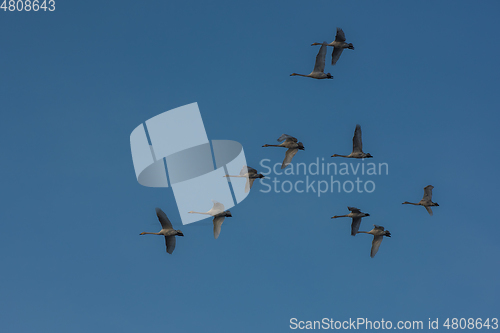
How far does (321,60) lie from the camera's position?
58.4 metres

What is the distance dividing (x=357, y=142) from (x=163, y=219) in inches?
667

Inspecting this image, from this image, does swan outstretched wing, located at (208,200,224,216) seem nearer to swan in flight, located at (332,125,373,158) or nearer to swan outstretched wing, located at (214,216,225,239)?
swan outstretched wing, located at (214,216,225,239)

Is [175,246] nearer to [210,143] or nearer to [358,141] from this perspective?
[210,143]

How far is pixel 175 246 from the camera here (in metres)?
58.3

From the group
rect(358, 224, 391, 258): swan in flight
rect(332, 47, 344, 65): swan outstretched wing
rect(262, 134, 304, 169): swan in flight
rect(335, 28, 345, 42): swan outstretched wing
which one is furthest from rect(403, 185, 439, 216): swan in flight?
rect(335, 28, 345, 42): swan outstretched wing

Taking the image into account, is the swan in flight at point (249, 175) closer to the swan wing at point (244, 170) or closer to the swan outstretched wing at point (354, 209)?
the swan wing at point (244, 170)

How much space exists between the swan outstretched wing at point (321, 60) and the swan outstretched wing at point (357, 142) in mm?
5571

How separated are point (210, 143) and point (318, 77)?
11460 mm

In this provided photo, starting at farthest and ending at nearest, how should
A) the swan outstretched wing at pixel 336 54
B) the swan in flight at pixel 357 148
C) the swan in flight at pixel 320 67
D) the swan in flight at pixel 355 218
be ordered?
the swan in flight at pixel 355 218
the swan in flight at pixel 357 148
the swan outstretched wing at pixel 336 54
the swan in flight at pixel 320 67

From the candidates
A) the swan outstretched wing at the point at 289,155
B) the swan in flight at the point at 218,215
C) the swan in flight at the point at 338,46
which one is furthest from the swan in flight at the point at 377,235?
the swan in flight at the point at 338,46

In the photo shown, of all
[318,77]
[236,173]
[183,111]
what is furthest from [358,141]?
[183,111]

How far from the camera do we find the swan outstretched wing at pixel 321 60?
191ft

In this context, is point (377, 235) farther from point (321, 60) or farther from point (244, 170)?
point (321, 60)

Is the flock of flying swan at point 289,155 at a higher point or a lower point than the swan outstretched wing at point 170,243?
higher
